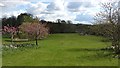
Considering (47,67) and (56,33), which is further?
(56,33)

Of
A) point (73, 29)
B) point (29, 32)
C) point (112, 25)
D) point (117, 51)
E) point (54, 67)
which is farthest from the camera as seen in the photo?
point (73, 29)

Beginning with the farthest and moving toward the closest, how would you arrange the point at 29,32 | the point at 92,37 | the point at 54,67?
1. the point at 92,37
2. the point at 29,32
3. the point at 54,67

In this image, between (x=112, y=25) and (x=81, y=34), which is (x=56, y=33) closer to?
(x=81, y=34)

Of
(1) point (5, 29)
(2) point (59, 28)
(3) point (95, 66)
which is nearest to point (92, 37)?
(2) point (59, 28)

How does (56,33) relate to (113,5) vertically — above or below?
below

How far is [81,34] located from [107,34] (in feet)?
156

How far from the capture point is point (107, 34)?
24453mm

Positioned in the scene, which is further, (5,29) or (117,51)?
(5,29)

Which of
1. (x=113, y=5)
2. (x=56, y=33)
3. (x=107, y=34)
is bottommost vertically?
(x=56, y=33)

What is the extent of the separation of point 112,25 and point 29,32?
95.2ft

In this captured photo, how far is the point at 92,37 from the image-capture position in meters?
68.4

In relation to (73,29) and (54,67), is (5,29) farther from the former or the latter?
(54,67)

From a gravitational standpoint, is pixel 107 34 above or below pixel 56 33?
above

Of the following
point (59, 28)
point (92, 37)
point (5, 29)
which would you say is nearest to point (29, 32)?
point (5, 29)
